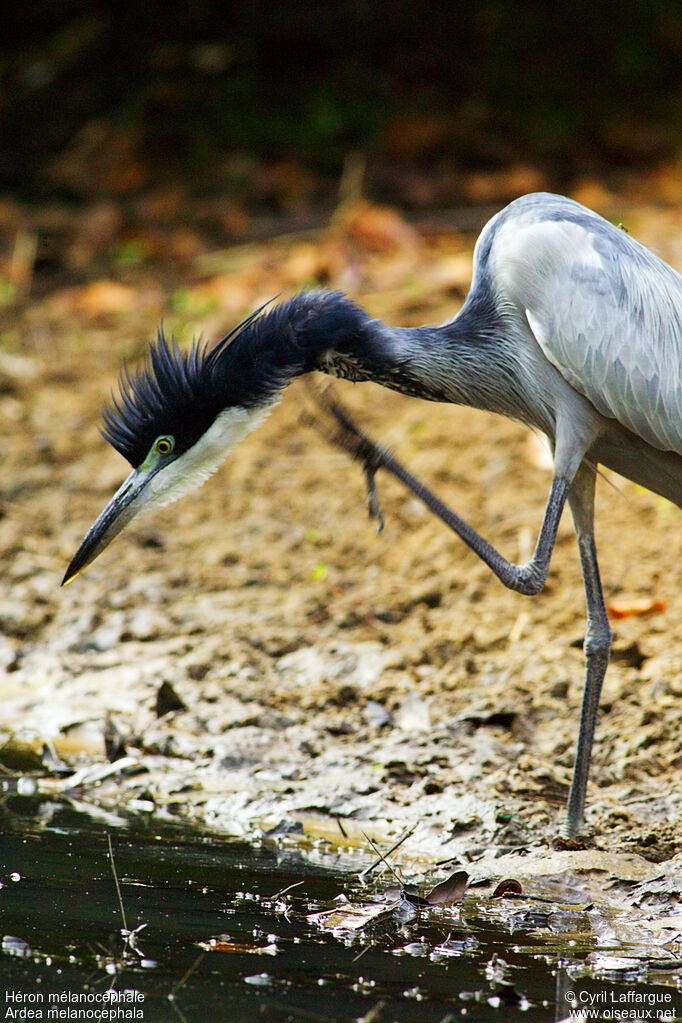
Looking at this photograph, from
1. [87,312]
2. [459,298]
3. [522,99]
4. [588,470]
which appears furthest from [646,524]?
[522,99]

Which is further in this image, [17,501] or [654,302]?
[17,501]

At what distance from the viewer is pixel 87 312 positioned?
9570 millimetres

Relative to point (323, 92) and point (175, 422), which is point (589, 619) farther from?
point (323, 92)

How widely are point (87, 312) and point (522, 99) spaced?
4.78 m

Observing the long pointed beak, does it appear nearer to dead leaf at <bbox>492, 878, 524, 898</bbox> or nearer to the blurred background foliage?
dead leaf at <bbox>492, 878, 524, 898</bbox>

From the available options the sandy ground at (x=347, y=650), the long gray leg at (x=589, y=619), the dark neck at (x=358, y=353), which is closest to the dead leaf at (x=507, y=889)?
the sandy ground at (x=347, y=650)

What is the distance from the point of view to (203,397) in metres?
4.40

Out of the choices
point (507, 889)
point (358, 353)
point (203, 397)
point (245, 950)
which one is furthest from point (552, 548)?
point (245, 950)

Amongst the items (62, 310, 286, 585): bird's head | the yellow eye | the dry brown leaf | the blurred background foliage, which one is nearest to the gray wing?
(62, 310, 286, 585): bird's head

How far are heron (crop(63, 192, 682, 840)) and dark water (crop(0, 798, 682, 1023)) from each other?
1.01m

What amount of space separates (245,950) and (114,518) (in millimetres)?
1766

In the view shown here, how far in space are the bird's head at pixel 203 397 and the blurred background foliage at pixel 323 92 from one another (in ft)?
22.4

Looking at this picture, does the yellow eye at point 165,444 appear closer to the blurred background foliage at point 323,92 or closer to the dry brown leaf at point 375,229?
the dry brown leaf at point 375,229

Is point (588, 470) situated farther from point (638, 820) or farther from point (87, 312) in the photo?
point (87, 312)
